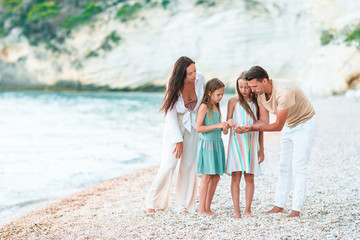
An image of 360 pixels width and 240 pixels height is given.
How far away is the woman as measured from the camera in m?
3.80

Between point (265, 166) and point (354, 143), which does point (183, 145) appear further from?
point (354, 143)

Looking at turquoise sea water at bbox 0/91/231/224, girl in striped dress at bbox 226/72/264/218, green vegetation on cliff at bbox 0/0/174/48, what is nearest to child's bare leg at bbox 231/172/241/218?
girl in striped dress at bbox 226/72/264/218

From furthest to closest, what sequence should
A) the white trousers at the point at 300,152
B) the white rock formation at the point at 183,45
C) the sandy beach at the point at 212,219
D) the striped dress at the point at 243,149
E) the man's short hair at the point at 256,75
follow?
the white rock formation at the point at 183,45
the striped dress at the point at 243,149
the white trousers at the point at 300,152
the man's short hair at the point at 256,75
the sandy beach at the point at 212,219

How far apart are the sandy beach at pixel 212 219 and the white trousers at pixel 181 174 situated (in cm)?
18

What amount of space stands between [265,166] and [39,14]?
39.7 metres

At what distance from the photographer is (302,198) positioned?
3506 mm

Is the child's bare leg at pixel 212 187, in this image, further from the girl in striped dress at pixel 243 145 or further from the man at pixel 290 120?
the man at pixel 290 120

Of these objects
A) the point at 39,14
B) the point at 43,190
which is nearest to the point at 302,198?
the point at 43,190

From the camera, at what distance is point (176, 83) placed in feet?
12.4

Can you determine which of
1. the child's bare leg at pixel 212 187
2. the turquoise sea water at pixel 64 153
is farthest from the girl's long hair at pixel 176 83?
the turquoise sea water at pixel 64 153

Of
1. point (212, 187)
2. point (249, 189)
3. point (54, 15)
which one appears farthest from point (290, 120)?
point (54, 15)

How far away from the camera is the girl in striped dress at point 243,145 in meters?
3.61

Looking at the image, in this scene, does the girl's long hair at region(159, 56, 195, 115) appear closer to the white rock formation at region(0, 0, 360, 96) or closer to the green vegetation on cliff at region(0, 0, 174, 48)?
the white rock formation at region(0, 0, 360, 96)

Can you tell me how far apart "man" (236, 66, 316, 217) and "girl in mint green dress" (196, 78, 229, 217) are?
1.08ft
